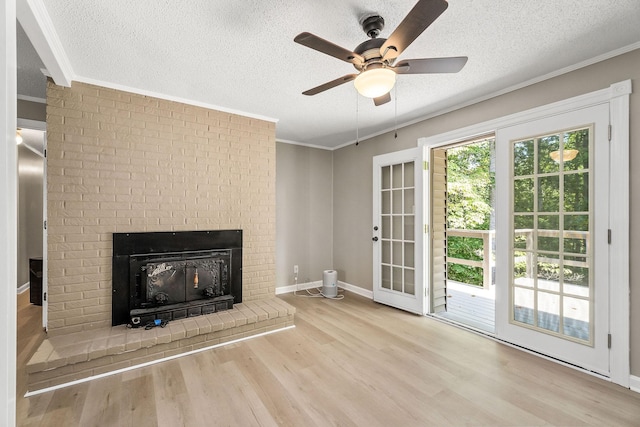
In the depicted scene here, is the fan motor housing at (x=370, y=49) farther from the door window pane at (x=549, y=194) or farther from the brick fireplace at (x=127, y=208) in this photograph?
the brick fireplace at (x=127, y=208)

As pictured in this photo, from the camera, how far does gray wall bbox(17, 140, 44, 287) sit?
14.5ft

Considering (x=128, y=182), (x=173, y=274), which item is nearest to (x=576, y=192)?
(x=173, y=274)

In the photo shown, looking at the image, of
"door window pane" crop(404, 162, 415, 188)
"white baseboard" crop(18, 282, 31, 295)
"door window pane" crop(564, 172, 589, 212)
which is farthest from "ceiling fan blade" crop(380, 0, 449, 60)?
"white baseboard" crop(18, 282, 31, 295)

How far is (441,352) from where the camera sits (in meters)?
2.61

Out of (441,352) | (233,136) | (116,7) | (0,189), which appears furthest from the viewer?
(233,136)

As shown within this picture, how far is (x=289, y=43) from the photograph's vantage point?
2047mm

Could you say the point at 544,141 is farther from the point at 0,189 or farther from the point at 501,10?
the point at 0,189

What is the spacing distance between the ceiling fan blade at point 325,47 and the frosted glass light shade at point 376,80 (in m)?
0.10

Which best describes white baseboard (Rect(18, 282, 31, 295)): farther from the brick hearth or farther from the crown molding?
the crown molding

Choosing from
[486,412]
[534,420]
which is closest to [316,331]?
[486,412]

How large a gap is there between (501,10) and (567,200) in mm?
1601

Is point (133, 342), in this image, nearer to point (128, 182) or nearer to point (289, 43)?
point (128, 182)

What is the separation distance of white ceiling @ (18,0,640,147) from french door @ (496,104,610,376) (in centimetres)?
58

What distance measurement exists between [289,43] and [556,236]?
8.73 feet
